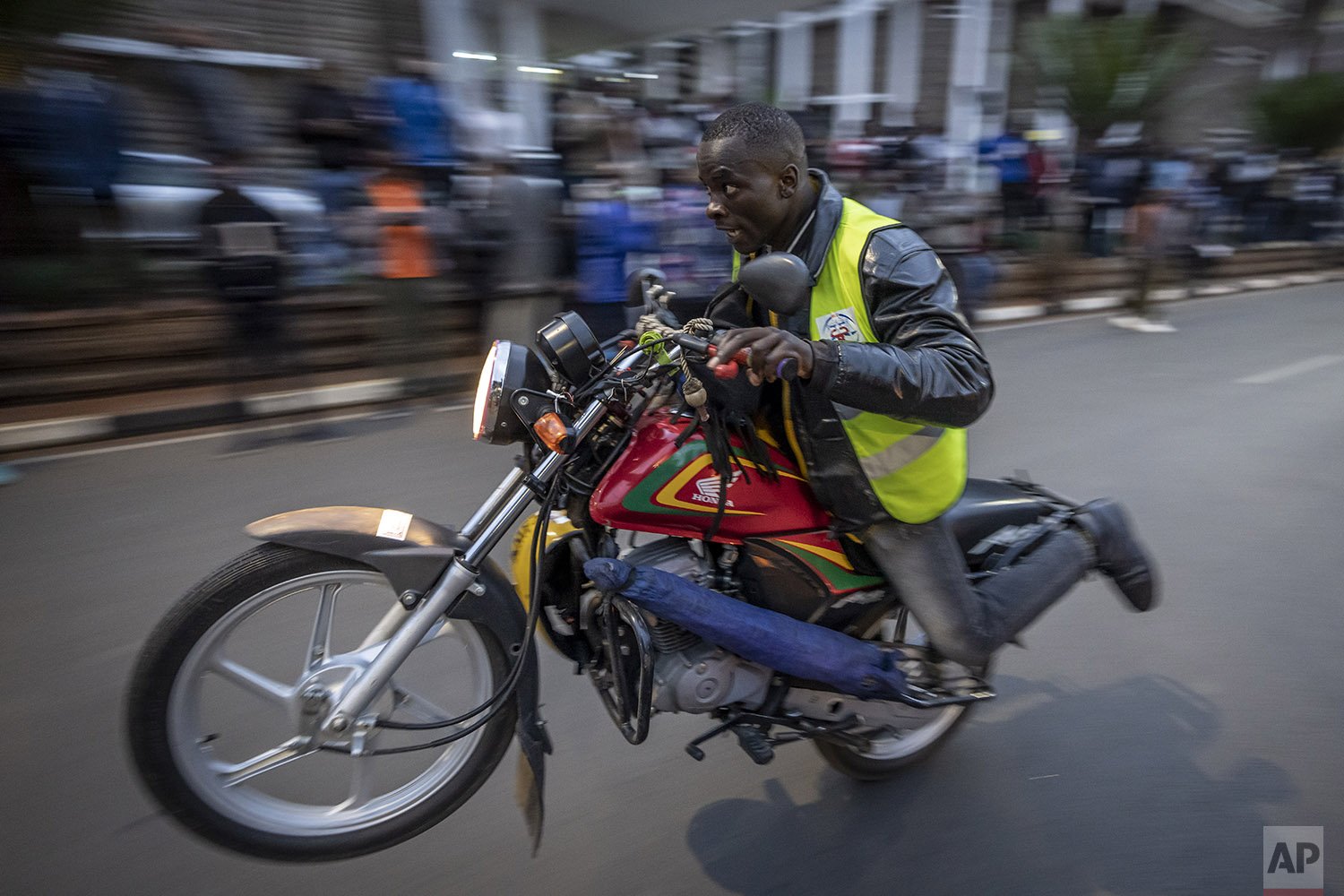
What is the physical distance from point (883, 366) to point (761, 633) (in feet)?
2.19

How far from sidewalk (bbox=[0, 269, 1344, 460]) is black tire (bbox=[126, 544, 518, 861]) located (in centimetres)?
436

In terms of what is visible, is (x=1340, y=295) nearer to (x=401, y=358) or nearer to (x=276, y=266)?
(x=401, y=358)

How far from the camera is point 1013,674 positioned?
10.8ft

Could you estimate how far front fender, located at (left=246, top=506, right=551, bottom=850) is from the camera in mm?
1992

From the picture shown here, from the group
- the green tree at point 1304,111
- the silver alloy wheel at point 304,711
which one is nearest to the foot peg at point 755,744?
the silver alloy wheel at point 304,711

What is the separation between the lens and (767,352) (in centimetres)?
178

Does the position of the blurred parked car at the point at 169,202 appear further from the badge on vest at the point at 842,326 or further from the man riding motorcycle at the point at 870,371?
the badge on vest at the point at 842,326

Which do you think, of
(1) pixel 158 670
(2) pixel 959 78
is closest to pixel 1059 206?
(2) pixel 959 78

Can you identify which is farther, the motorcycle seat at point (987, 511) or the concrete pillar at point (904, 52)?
the concrete pillar at point (904, 52)

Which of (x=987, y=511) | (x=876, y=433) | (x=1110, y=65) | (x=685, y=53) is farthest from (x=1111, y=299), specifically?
(x=876, y=433)

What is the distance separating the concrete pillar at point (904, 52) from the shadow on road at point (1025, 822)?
16284 mm

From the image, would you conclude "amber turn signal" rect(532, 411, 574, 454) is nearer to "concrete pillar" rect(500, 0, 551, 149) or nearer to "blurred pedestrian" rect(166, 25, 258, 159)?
"blurred pedestrian" rect(166, 25, 258, 159)

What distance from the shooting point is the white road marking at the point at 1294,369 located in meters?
7.75

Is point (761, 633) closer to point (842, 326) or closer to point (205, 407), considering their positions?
point (842, 326)
